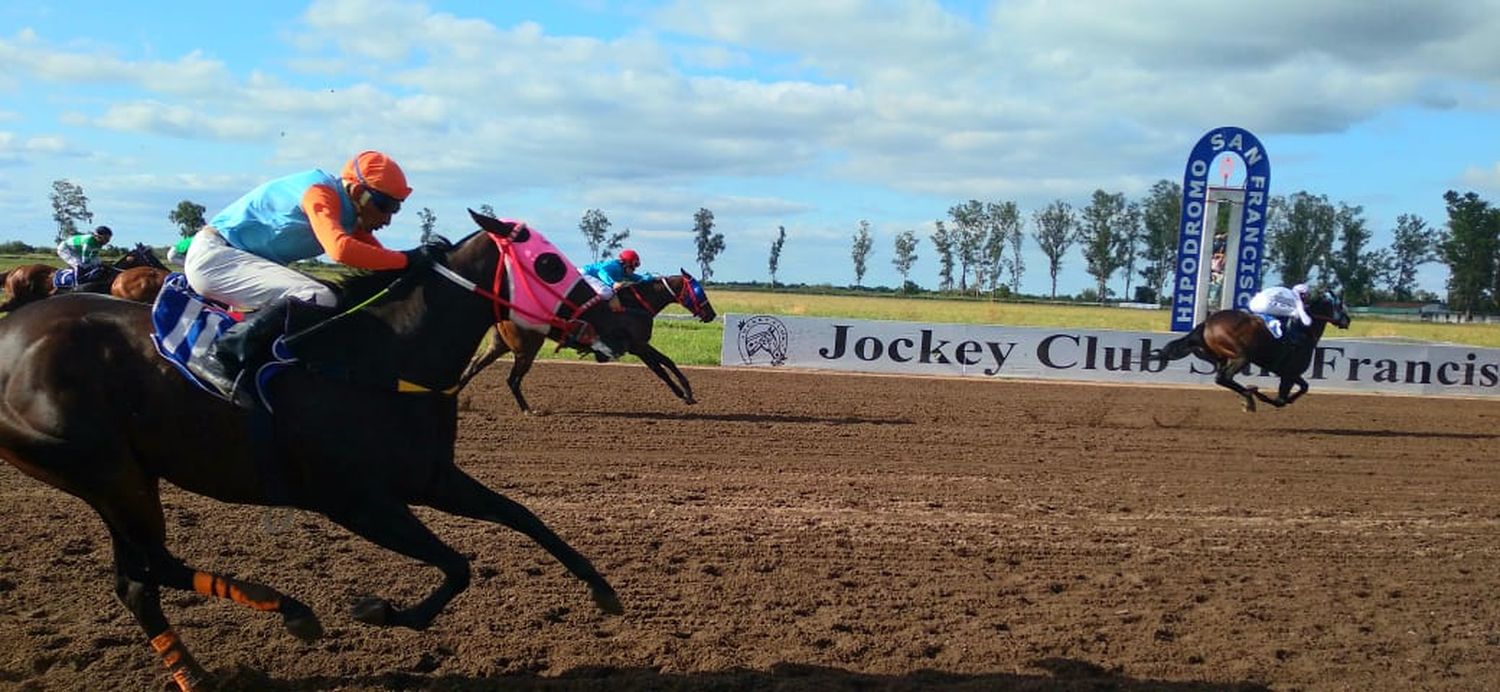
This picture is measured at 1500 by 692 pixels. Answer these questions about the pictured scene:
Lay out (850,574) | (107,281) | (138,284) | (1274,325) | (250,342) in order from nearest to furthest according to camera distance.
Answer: (250,342) < (850,574) < (138,284) < (107,281) < (1274,325)

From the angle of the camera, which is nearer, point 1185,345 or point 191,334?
point 191,334

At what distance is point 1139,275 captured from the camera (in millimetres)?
85562

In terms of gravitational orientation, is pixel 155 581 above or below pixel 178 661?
above

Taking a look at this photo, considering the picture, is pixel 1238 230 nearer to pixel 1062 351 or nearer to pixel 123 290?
pixel 1062 351

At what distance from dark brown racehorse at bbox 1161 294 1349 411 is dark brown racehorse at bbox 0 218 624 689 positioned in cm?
1346

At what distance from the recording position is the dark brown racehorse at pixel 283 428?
466cm

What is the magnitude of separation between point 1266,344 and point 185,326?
→ 1472 centimetres

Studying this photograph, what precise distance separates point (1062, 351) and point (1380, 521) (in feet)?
38.9

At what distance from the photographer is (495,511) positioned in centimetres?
484

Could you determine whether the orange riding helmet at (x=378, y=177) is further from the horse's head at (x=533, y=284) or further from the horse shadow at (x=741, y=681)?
the horse shadow at (x=741, y=681)

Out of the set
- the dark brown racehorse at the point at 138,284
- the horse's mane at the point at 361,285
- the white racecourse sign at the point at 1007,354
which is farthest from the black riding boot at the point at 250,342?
the white racecourse sign at the point at 1007,354

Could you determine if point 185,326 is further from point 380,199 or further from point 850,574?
point 850,574

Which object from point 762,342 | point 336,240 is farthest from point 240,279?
point 762,342

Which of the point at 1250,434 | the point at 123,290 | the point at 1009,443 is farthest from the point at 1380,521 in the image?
the point at 123,290
